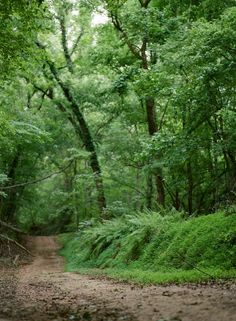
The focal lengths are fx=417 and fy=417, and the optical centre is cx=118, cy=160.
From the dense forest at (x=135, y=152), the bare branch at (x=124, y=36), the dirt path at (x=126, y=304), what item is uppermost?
the bare branch at (x=124, y=36)

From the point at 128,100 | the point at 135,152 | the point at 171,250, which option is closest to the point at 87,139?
the point at 128,100

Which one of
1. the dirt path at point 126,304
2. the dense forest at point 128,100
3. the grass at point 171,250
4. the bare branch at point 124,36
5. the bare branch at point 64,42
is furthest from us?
the bare branch at point 64,42

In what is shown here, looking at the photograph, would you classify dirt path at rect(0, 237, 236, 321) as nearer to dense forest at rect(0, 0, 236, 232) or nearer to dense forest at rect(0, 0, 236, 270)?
dense forest at rect(0, 0, 236, 270)

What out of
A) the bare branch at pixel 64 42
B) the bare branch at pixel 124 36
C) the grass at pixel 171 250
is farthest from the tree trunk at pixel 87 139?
the grass at pixel 171 250

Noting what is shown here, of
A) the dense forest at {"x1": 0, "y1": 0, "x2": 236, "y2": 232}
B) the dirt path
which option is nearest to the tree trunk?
the dense forest at {"x1": 0, "y1": 0, "x2": 236, "y2": 232}

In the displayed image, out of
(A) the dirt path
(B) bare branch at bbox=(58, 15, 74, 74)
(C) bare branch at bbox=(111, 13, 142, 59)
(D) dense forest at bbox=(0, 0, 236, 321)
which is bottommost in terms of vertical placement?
(A) the dirt path

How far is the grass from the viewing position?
420 inches

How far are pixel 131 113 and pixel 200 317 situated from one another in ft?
61.7

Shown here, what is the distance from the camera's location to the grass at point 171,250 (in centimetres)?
1066

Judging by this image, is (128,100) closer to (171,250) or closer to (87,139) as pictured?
(87,139)

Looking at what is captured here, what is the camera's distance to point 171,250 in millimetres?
12891

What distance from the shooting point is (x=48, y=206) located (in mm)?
42562

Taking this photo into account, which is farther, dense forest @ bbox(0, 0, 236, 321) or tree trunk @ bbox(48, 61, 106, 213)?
tree trunk @ bbox(48, 61, 106, 213)

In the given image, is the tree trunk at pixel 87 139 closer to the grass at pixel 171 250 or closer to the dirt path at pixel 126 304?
→ the grass at pixel 171 250
